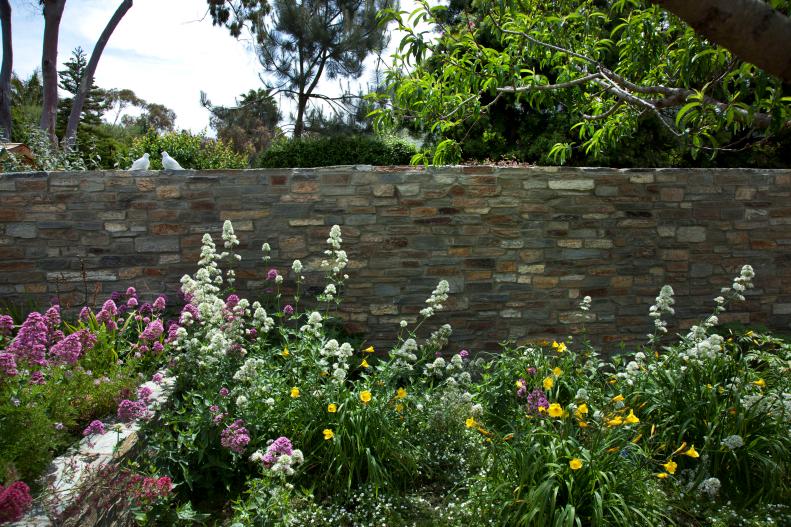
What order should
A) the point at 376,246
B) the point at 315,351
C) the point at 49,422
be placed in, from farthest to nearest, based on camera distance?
1. the point at 376,246
2. the point at 315,351
3. the point at 49,422

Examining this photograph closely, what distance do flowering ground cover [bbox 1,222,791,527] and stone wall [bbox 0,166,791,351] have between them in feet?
4.32

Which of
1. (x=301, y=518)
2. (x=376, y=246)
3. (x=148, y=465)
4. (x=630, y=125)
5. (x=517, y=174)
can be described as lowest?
(x=301, y=518)

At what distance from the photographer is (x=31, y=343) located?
2906 mm

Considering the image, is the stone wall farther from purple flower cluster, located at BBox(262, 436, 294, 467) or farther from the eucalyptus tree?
purple flower cluster, located at BBox(262, 436, 294, 467)

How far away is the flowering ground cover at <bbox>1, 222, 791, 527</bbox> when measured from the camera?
2725 millimetres

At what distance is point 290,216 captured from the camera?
502 centimetres

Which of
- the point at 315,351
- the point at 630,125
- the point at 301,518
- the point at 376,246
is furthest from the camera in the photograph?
the point at 376,246

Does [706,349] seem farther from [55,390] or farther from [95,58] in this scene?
[95,58]

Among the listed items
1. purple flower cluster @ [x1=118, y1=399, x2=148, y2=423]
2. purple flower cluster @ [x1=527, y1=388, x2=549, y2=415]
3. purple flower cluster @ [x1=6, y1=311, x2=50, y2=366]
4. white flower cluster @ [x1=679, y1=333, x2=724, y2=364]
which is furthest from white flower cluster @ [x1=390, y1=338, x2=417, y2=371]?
purple flower cluster @ [x1=6, y1=311, x2=50, y2=366]

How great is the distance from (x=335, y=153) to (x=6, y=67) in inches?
310

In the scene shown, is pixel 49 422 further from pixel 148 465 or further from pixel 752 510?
pixel 752 510

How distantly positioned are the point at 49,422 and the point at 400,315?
299 centimetres

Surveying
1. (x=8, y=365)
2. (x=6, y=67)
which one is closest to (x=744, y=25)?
(x=8, y=365)

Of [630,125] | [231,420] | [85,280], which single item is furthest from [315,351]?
[630,125]
